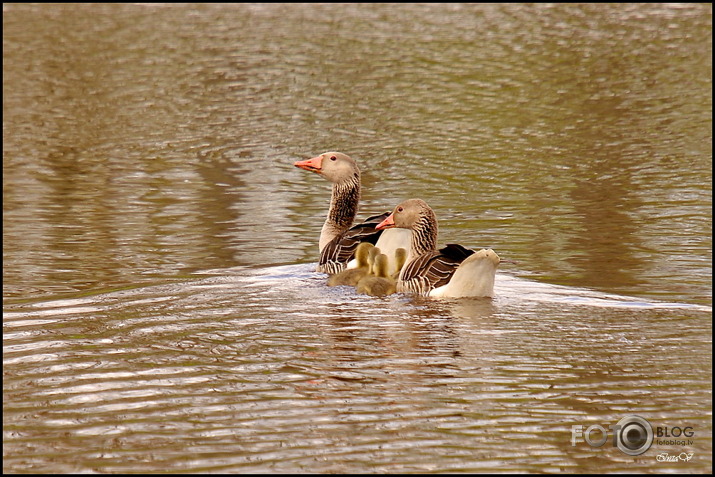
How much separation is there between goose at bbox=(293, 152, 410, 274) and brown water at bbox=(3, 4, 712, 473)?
36 cm

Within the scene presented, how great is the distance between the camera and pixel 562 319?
379 inches

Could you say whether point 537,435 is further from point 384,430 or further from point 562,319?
point 562,319

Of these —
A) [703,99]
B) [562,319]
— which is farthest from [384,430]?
[703,99]

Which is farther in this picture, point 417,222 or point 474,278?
point 417,222

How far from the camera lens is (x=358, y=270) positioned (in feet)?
38.9

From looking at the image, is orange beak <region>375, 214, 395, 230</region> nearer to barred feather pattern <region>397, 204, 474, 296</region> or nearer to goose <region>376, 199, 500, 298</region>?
goose <region>376, 199, 500, 298</region>

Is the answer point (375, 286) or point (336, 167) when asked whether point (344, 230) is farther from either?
point (375, 286)

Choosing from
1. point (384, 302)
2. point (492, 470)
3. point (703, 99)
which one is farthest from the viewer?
point (703, 99)

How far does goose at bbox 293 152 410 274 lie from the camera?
12.3m

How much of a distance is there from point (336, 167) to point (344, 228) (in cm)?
80

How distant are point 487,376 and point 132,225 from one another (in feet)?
26.5

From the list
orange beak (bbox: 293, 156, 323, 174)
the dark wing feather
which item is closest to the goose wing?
the dark wing feather

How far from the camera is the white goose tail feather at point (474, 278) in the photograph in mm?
10242

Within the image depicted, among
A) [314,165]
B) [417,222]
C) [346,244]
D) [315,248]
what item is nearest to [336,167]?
[314,165]
